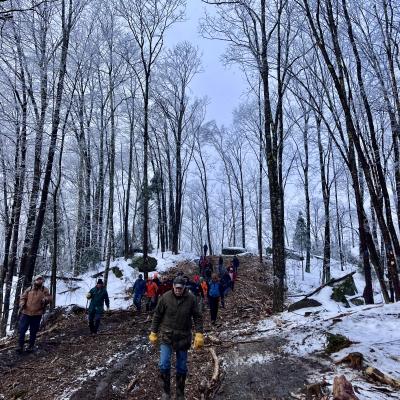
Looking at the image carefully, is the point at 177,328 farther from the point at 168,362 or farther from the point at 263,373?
the point at 263,373

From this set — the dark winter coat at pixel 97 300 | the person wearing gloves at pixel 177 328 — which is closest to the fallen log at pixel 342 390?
the person wearing gloves at pixel 177 328

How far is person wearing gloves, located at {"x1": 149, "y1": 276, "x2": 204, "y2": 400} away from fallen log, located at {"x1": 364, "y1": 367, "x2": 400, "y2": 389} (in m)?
2.60

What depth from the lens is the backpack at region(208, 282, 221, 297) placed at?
506 inches

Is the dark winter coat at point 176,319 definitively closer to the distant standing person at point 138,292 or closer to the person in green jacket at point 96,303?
the person in green jacket at point 96,303

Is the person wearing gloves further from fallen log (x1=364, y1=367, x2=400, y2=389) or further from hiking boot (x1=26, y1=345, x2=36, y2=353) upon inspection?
hiking boot (x1=26, y1=345, x2=36, y2=353)

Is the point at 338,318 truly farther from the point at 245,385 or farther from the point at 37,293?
the point at 37,293

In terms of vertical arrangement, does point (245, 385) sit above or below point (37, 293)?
below

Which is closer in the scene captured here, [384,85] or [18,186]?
[384,85]

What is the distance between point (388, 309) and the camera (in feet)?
27.8

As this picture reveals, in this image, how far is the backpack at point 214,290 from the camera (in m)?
12.8

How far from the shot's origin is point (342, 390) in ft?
16.1

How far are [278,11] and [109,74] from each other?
1344 centimetres

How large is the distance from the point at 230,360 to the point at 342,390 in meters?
3.03

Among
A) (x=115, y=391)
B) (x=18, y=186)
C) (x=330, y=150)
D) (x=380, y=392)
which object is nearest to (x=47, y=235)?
(x=18, y=186)
